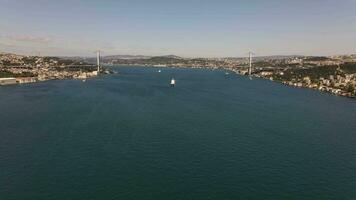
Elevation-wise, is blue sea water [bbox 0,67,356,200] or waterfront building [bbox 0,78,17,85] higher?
waterfront building [bbox 0,78,17,85]

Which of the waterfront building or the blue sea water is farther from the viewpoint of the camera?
the waterfront building

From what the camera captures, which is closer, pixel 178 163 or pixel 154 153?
pixel 178 163

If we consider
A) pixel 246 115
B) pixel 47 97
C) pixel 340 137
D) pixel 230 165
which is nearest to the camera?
pixel 230 165

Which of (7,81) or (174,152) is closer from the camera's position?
(174,152)

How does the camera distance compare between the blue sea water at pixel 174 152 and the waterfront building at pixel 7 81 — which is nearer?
the blue sea water at pixel 174 152

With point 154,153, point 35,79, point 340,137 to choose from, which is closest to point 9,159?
point 154,153

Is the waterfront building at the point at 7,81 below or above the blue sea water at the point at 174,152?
above

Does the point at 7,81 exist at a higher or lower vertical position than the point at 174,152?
higher

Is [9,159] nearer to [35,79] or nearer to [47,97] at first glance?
[47,97]
